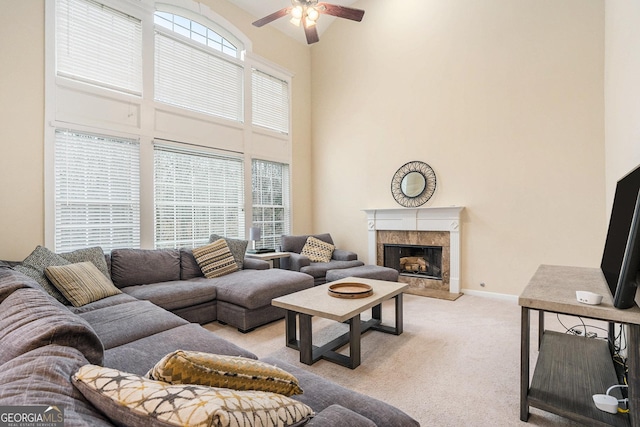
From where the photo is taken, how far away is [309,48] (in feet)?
20.4

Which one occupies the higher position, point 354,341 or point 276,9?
point 276,9

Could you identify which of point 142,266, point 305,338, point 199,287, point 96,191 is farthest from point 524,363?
point 96,191

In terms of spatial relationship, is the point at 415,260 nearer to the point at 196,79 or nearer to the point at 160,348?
the point at 160,348

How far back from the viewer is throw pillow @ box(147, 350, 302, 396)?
818 mm

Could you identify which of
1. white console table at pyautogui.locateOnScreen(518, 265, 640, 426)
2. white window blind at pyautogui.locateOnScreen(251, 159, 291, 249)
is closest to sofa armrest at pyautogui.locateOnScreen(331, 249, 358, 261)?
white window blind at pyautogui.locateOnScreen(251, 159, 291, 249)

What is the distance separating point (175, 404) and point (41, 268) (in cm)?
288

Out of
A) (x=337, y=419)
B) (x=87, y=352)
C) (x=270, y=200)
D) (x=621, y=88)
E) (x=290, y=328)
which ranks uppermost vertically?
(x=621, y=88)

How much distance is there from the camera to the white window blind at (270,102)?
529 cm

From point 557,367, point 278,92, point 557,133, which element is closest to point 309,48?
point 278,92

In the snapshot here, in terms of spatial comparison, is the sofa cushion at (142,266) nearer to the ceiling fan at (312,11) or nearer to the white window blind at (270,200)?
the white window blind at (270,200)

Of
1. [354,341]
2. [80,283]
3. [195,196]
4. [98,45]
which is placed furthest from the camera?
[195,196]

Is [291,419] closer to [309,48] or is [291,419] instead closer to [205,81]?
[205,81]

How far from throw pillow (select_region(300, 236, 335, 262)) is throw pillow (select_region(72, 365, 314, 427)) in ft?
13.7

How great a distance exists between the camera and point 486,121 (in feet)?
14.1
